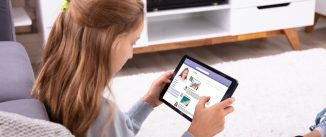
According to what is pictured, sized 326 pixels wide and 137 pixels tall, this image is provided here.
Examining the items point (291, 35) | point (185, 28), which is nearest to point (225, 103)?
point (185, 28)

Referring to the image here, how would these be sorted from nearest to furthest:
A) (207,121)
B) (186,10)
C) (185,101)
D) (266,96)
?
(207,121)
(185,101)
(266,96)
(186,10)

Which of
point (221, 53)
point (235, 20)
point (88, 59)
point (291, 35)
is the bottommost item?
point (221, 53)

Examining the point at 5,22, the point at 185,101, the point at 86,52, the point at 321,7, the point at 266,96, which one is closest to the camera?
the point at 86,52

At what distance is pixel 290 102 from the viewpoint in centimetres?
187

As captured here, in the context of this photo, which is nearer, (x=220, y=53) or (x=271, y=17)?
(x=271, y=17)

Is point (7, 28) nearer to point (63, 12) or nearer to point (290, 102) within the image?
point (63, 12)

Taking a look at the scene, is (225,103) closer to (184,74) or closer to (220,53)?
(184,74)

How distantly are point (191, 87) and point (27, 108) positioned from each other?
40cm

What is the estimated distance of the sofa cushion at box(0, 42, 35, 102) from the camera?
1.26 meters

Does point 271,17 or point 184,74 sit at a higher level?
point 184,74

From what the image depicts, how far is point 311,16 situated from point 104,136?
198cm

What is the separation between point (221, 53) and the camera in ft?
8.67

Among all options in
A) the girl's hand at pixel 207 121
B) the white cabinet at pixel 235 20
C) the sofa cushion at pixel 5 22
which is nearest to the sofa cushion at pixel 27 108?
the girl's hand at pixel 207 121

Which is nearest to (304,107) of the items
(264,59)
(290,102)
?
(290,102)
